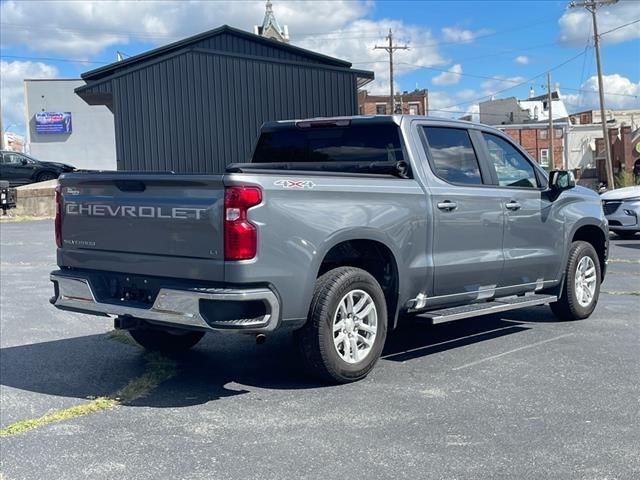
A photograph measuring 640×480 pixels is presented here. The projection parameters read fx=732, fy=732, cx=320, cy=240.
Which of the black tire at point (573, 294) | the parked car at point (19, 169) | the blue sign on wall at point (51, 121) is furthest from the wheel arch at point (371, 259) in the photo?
the blue sign on wall at point (51, 121)

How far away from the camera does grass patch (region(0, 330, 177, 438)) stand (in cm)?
466

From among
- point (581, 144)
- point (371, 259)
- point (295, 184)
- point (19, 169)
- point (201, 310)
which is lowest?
point (201, 310)

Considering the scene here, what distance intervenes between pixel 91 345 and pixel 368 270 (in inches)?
111

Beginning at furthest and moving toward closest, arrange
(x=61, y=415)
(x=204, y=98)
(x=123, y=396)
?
(x=204, y=98), (x=123, y=396), (x=61, y=415)

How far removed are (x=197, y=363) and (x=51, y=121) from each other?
4517cm

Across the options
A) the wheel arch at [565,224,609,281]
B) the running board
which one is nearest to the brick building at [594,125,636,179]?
the wheel arch at [565,224,609,281]

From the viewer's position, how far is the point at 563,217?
7293mm

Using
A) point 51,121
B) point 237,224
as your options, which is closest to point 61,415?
point 237,224

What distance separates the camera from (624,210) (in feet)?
50.5

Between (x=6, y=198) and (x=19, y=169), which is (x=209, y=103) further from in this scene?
(x=19, y=169)

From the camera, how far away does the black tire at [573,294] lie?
293 inches

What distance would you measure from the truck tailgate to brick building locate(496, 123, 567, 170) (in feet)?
247

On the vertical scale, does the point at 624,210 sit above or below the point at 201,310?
above

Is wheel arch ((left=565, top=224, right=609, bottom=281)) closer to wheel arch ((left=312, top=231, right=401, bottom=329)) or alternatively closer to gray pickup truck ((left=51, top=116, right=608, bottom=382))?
gray pickup truck ((left=51, top=116, right=608, bottom=382))
